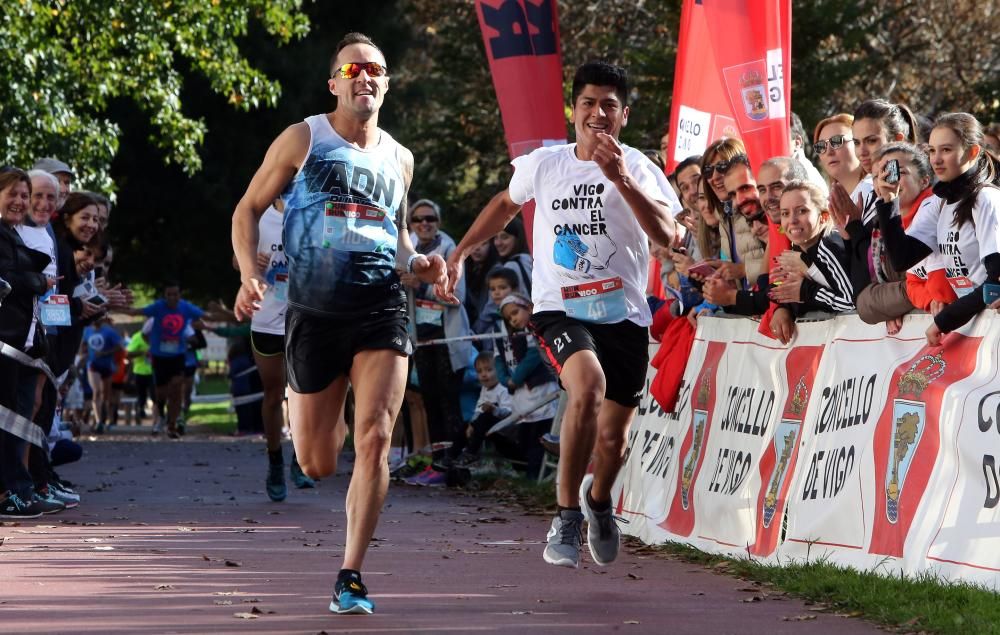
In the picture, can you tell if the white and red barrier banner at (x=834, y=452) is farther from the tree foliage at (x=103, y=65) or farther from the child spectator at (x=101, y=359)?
the child spectator at (x=101, y=359)

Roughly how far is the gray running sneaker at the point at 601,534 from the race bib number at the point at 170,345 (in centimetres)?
1733

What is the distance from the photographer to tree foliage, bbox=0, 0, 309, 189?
22.1 meters

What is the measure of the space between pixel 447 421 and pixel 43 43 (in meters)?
10.1

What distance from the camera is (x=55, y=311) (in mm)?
12367

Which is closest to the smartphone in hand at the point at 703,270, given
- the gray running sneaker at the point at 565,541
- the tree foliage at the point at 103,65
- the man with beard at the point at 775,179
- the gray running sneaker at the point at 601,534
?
the man with beard at the point at 775,179

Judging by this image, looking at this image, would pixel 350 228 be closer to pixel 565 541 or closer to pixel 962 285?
pixel 565 541

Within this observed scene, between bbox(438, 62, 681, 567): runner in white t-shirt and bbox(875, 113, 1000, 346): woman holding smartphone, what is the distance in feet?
4.02

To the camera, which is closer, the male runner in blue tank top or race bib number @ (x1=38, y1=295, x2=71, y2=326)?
the male runner in blue tank top

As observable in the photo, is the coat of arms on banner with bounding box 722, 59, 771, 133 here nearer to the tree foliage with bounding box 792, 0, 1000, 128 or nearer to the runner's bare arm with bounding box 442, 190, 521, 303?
the runner's bare arm with bounding box 442, 190, 521, 303

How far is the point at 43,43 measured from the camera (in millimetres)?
22500

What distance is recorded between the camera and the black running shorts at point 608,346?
8.26 meters

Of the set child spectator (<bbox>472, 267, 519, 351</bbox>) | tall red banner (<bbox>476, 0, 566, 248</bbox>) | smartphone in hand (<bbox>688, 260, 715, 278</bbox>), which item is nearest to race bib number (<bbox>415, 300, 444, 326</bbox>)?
child spectator (<bbox>472, 267, 519, 351</bbox>)

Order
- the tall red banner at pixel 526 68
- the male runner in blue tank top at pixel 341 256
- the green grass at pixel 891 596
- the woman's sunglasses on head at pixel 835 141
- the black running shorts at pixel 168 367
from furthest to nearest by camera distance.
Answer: the black running shorts at pixel 168 367, the tall red banner at pixel 526 68, the woman's sunglasses on head at pixel 835 141, the male runner in blue tank top at pixel 341 256, the green grass at pixel 891 596

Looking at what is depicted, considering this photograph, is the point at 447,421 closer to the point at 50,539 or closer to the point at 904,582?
the point at 50,539
